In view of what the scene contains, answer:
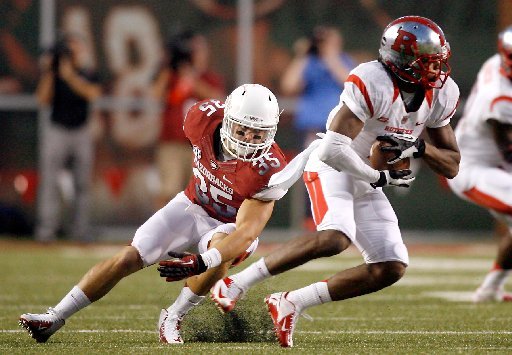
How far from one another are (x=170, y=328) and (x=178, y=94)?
18.4 feet

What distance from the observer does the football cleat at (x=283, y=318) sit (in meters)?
4.84

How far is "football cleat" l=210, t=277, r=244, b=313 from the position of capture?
4824mm

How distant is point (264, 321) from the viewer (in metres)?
5.11

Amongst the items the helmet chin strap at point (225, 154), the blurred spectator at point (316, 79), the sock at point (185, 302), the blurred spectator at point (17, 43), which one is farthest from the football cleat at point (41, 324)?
the blurred spectator at point (17, 43)

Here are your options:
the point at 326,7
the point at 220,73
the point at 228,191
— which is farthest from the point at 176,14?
the point at 228,191

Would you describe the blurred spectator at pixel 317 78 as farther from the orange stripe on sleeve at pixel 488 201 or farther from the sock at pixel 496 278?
the sock at pixel 496 278

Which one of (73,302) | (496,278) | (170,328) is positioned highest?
(73,302)

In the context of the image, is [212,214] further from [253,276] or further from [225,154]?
[253,276]

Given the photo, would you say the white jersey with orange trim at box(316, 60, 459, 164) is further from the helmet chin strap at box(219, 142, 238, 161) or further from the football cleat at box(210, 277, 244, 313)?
the football cleat at box(210, 277, 244, 313)

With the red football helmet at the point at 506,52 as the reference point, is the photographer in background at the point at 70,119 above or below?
below

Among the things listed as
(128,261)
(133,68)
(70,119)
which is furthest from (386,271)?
(133,68)

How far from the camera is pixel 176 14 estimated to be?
38.7ft

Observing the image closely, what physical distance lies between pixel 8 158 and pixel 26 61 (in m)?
0.94

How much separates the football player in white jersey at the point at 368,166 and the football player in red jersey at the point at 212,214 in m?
0.18
